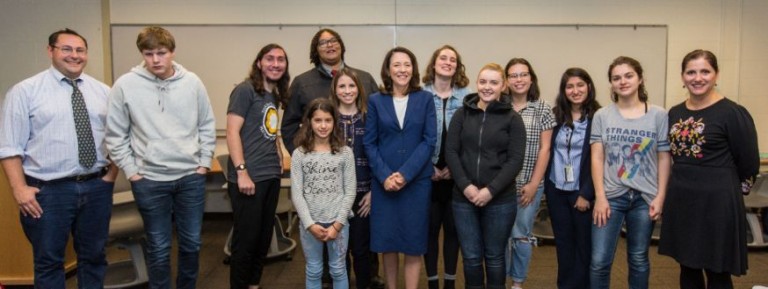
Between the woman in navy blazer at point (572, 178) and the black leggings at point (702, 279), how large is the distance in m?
0.41

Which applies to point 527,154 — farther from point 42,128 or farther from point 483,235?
point 42,128

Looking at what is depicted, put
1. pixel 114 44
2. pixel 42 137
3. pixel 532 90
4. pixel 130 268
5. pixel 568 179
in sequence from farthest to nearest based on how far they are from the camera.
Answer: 1. pixel 114 44
2. pixel 130 268
3. pixel 532 90
4. pixel 568 179
5. pixel 42 137

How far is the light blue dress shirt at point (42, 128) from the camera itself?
86.7 inches

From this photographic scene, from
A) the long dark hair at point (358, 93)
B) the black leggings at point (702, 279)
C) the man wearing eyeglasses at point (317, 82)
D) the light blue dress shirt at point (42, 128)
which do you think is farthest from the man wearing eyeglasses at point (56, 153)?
the black leggings at point (702, 279)

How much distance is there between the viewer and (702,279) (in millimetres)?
2250

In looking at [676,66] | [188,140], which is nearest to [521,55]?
[676,66]

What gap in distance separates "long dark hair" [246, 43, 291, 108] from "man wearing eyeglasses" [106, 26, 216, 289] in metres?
0.30

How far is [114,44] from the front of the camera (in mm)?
4922

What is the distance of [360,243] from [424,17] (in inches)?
118

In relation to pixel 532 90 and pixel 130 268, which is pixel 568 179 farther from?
pixel 130 268

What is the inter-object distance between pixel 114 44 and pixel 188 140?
3.22m

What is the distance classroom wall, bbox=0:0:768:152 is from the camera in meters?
4.89

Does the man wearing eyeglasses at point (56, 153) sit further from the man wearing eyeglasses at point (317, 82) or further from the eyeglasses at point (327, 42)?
the eyeglasses at point (327, 42)

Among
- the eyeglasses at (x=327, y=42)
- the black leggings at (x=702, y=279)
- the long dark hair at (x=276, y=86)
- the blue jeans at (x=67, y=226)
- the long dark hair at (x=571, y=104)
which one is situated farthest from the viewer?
the eyeglasses at (x=327, y=42)
